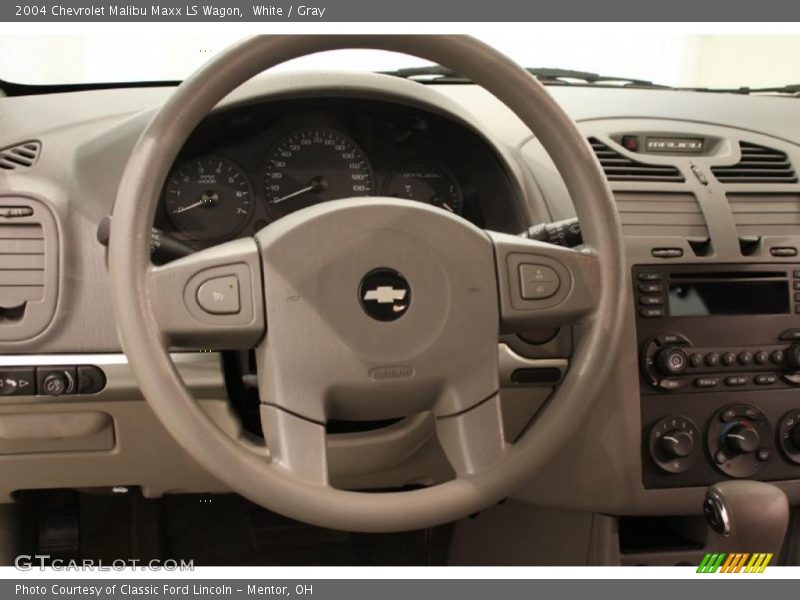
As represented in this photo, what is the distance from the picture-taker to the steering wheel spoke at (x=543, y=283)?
0.96 meters

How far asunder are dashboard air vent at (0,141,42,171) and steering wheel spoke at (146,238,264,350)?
482 millimetres

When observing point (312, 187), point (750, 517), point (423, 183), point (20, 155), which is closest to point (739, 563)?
point (750, 517)

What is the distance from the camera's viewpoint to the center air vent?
1.40m

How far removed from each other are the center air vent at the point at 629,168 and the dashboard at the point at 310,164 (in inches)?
10.2

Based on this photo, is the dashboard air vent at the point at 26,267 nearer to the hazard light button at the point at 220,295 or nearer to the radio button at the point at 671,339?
the hazard light button at the point at 220,295

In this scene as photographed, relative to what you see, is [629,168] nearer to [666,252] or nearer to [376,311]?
[666,252]

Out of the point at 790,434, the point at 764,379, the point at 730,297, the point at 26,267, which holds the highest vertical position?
the point at 26,267

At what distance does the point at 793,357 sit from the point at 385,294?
0.84m

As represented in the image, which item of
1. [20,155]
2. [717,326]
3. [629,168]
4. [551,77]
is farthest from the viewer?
[551,77]

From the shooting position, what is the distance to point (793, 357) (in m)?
1.30

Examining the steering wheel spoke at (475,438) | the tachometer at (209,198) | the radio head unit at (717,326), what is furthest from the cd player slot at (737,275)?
the tachometer at (209,198)

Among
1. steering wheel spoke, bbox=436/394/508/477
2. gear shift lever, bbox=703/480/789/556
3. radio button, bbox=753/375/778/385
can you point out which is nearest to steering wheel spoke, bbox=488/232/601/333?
steering wheel spoke, bbox=436/394/508/477

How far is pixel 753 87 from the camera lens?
1727 mm

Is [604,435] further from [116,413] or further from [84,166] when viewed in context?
[84,166]
